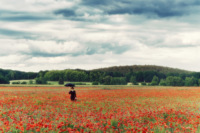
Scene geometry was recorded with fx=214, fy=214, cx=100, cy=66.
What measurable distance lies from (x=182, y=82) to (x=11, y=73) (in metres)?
92.8

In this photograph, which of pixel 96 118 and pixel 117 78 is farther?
pixel 117 78

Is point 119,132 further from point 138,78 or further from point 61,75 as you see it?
point 138,78

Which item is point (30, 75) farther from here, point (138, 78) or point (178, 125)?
point (178, 125)

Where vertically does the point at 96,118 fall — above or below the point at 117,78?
below

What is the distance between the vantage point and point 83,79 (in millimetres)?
123125

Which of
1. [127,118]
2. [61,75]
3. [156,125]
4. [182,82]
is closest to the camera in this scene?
[156,125]

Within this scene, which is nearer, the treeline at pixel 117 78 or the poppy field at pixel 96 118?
the poppy field at pixel 96 118

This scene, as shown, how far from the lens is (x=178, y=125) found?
1107 centimetres

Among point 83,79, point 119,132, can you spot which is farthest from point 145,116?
point 83,79

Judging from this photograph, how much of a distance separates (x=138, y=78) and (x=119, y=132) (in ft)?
441

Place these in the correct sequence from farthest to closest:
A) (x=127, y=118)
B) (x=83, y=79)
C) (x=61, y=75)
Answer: (x=61, y=75) → (x=83, y=79) → (x=127, y=118)

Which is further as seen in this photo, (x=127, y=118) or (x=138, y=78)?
(x=138, y=78)

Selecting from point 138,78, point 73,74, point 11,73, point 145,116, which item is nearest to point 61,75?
point 73,74

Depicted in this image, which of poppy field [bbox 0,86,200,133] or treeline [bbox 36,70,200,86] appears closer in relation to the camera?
poppy field [bbox 0,86,200,133]
